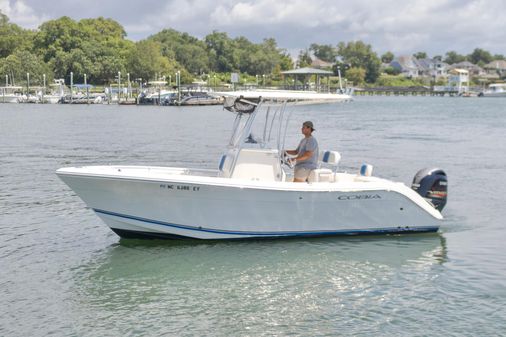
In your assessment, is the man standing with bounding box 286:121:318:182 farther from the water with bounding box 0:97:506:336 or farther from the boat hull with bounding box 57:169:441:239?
the water with bounding box 0:97:506:336

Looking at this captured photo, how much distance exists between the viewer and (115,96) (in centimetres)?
11994

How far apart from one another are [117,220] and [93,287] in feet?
6.90

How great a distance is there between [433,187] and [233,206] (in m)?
4.57

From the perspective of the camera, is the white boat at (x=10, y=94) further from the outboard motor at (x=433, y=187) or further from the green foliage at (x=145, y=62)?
the outboard motor at (x=433, y=187)

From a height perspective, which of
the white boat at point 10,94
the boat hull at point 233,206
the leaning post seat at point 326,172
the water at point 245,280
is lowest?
the water at point 245,280

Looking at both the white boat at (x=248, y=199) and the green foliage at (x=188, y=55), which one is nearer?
the white boat at (x=248, y=199)

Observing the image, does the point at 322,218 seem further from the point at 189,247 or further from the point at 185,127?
the point at 185,127

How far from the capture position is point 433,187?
14.0 metres

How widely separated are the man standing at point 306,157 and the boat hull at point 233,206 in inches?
27.8

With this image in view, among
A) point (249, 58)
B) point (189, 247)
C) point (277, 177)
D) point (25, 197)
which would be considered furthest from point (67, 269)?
point (249, 58)

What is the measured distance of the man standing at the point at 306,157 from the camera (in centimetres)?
1309

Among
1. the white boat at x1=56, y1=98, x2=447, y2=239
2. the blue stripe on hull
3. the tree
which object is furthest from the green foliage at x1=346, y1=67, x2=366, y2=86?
the white boat at x1=56, y1=98, x2=447, y2=239

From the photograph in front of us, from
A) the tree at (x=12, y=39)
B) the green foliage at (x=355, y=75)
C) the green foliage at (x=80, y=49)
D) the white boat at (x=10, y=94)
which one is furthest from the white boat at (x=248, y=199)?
the green foliage at (x=355, y=75)

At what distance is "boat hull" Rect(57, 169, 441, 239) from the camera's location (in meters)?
12.0
